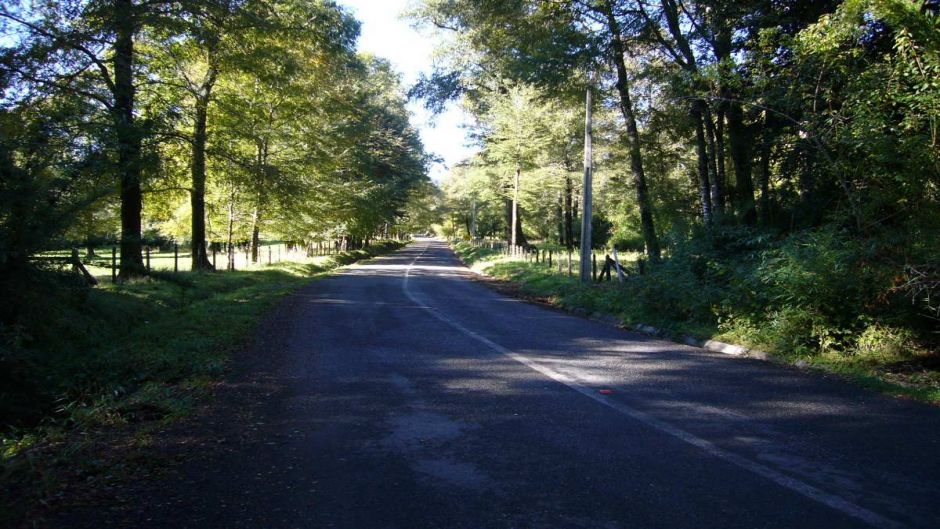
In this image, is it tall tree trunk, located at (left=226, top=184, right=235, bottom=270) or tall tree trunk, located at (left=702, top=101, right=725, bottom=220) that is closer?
tall tree trunk, located at (left=702, top=101, right=725, bottom=220)

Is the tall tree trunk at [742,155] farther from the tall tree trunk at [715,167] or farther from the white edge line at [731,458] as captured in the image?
the white edge line at [731,458]

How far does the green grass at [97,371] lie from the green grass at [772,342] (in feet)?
25.4

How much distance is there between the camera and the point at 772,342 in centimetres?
962

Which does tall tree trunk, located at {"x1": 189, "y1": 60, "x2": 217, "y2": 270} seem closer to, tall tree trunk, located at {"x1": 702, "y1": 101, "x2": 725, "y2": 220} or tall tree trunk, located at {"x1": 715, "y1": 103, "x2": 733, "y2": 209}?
tall tree trunk, located at {"x1": 715, "y1": 103, "x2": 733, "y2": 209}

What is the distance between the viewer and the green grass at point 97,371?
477 centimetres

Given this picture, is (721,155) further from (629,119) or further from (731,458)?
(731,458)

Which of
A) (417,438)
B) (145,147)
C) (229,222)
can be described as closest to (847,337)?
(417,438)

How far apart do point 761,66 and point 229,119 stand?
47.1 ft

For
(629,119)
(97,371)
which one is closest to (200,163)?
(97,371)

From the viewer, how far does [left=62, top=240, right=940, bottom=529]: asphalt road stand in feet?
12.8

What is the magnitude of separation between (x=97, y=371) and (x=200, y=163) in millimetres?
9449

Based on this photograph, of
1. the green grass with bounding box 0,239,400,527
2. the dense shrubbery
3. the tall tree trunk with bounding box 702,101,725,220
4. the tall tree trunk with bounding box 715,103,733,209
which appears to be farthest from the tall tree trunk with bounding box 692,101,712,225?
the green grass with bounding box 0,239,400,527

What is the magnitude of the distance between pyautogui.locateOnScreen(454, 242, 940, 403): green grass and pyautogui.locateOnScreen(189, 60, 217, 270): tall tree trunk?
10.2 meters

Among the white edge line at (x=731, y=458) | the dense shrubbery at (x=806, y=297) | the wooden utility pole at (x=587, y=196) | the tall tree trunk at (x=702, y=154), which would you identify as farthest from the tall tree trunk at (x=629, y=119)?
the white edge line at (x=731, y=458)
